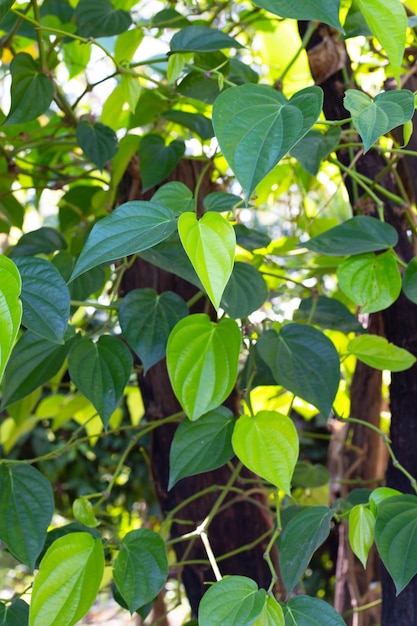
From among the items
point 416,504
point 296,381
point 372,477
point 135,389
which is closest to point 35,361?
point 296,381

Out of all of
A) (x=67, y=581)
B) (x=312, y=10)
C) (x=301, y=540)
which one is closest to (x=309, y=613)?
(x=301, y=540)

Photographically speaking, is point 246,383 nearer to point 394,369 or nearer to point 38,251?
point 394,369

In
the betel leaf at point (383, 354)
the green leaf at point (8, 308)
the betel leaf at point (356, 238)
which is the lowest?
the betel leaf at point (383, 354)

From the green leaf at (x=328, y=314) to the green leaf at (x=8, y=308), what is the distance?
1.10 feet

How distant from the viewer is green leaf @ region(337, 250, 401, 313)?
549 mm

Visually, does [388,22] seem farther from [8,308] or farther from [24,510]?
[24,510]

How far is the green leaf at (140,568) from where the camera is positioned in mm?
504

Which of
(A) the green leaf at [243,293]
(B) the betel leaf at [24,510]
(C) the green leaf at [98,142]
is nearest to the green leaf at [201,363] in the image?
(A) the green leaf at [243,293]

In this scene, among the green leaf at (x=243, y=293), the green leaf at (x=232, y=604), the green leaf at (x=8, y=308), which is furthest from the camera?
the green leaf at (x=243, y=293)

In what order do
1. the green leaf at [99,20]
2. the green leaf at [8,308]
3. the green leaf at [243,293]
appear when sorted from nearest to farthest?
the green leaf at [8,308] → the green leaf at [243,293] → the green leaf at [99,20]

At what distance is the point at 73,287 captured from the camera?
2.07 ft

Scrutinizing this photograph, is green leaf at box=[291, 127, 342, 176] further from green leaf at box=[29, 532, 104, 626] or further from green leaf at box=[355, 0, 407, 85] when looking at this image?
green leaf at box=[29, 532, 104, 626]

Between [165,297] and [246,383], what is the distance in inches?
4.1

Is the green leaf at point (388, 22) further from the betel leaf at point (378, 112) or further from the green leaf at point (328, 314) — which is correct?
the green leaf at point (328, 314)
